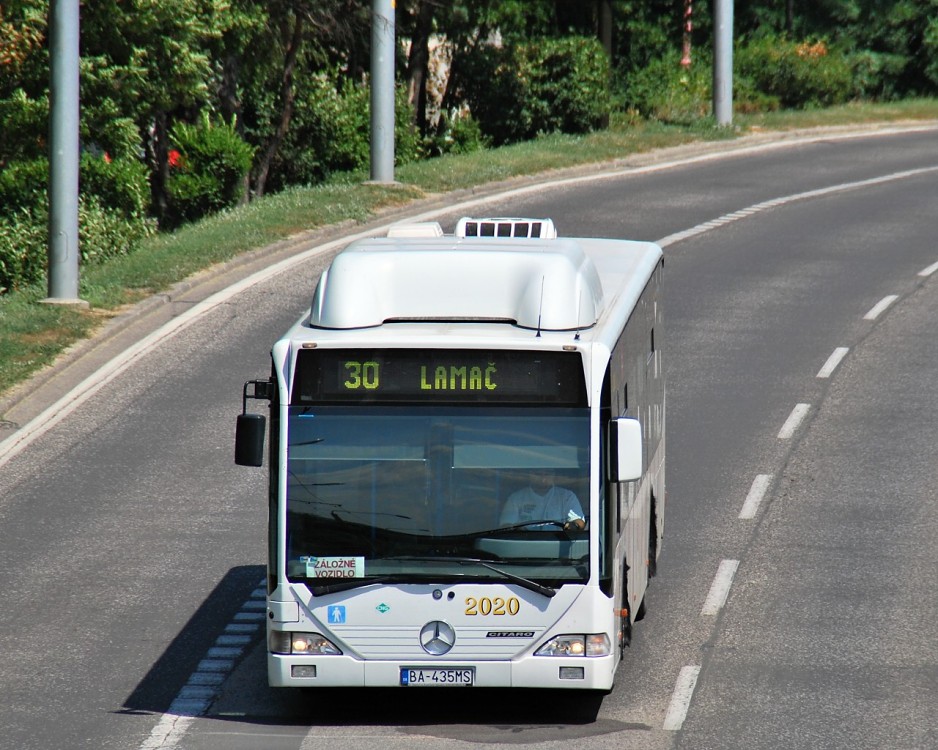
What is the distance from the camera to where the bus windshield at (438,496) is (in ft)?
31.7

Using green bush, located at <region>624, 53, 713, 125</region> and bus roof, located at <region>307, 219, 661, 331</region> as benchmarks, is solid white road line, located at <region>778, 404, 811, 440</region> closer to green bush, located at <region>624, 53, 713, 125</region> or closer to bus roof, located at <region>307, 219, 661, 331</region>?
bus roof, located at <region>307, 219, 661, 331</region>

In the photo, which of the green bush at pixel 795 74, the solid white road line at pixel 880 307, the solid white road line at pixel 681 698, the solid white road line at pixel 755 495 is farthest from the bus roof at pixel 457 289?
the green bush at pixel 795 74

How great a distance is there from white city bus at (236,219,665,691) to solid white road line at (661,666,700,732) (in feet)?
1.86

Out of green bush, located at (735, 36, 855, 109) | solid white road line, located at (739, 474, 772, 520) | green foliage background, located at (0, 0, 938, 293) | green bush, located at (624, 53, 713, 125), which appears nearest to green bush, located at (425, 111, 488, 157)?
green foliage background, located at (0, 0, 938, 293)

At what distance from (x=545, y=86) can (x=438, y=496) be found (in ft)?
105

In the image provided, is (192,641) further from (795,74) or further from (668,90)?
(795,74)

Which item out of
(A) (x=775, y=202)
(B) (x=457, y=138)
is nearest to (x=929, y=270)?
(A) (x=775, y=202)

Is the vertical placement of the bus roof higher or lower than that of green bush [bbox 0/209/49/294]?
higher

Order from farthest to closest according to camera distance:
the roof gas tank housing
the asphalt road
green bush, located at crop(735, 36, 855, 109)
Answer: green bush, located at crop(735, 36, 855, 109) → the asphalt road → the roof gas tank housing

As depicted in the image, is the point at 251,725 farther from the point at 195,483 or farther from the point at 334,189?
the point at 334,189

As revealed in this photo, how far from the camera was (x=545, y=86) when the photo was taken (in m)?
40.5

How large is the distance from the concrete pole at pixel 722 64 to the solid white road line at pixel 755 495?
23660 millimetres

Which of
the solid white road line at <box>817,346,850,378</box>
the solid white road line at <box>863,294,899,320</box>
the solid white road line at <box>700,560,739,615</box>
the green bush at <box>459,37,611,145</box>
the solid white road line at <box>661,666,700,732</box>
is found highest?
the green bush at <box>459,37,611,145</box>

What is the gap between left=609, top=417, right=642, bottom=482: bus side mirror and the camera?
31.3 feet
